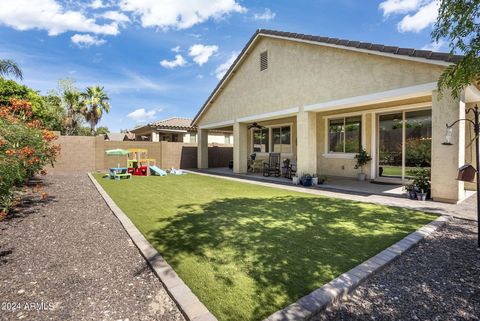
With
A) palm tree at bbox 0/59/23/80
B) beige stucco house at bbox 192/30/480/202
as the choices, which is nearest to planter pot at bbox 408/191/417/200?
beige stucco house at bbox 192/30/480/202

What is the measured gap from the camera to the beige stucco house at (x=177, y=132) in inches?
897

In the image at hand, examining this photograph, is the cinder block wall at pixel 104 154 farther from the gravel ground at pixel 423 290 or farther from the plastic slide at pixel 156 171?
the gravel ground at pixel 423 290

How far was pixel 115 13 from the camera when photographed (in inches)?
388

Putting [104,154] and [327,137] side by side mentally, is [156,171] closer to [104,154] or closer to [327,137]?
[104,154]

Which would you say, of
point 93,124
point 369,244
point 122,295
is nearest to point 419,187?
point 369,244

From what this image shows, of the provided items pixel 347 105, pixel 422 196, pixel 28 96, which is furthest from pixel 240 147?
pixel 28 96

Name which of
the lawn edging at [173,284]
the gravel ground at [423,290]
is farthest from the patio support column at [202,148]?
the gravel ground at [423,290]

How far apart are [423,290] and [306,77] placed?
9575 millimetres

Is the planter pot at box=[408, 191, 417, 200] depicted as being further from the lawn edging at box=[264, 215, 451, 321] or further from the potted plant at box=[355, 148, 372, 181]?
the lawn edging at box=[264, 215, 451, 321]

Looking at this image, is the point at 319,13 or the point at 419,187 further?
the point at 319,13

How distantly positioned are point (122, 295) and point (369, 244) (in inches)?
148

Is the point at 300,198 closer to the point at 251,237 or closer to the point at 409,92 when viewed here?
the point at 251,237

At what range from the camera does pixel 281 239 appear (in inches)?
168

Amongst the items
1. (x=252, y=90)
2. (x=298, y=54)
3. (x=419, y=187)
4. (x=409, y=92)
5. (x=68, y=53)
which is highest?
(x=68, y=53)
